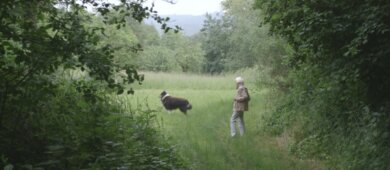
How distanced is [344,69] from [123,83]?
334 centimetres

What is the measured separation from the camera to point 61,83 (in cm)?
640

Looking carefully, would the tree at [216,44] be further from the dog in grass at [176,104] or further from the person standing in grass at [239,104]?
the person standing in grass at [239,104]

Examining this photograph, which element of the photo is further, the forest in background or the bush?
the bush

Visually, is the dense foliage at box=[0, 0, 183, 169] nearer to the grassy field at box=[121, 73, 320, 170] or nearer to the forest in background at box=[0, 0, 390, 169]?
the forest in background at box=[0, 0, 390, 169]

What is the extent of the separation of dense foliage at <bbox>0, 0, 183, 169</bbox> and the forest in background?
0.04 feet

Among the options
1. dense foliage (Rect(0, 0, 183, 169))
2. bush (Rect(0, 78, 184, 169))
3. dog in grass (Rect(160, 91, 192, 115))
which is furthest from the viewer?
dog in grass (Rect(160, 91, 192, 115))

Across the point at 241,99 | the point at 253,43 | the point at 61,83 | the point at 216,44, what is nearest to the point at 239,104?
the point at 241,99

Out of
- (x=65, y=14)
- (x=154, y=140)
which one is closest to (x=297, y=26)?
(x=154, y=140)

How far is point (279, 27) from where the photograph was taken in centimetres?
816

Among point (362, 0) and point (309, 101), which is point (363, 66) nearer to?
point (362, 0)

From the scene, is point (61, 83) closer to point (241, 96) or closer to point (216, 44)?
point (241, 96)

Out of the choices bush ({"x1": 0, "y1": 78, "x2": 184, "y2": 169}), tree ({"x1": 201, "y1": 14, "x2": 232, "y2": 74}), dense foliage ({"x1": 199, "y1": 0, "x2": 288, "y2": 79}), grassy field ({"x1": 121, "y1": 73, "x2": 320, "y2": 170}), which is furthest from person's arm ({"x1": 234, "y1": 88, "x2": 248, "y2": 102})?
tree ({"x1": 201, "y1": 14, "x2": 232, "y2": 74})

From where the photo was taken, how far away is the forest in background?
4824 millimetres

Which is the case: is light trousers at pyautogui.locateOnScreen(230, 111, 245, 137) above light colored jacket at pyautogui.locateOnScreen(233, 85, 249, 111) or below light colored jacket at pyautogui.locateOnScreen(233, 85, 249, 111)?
below
